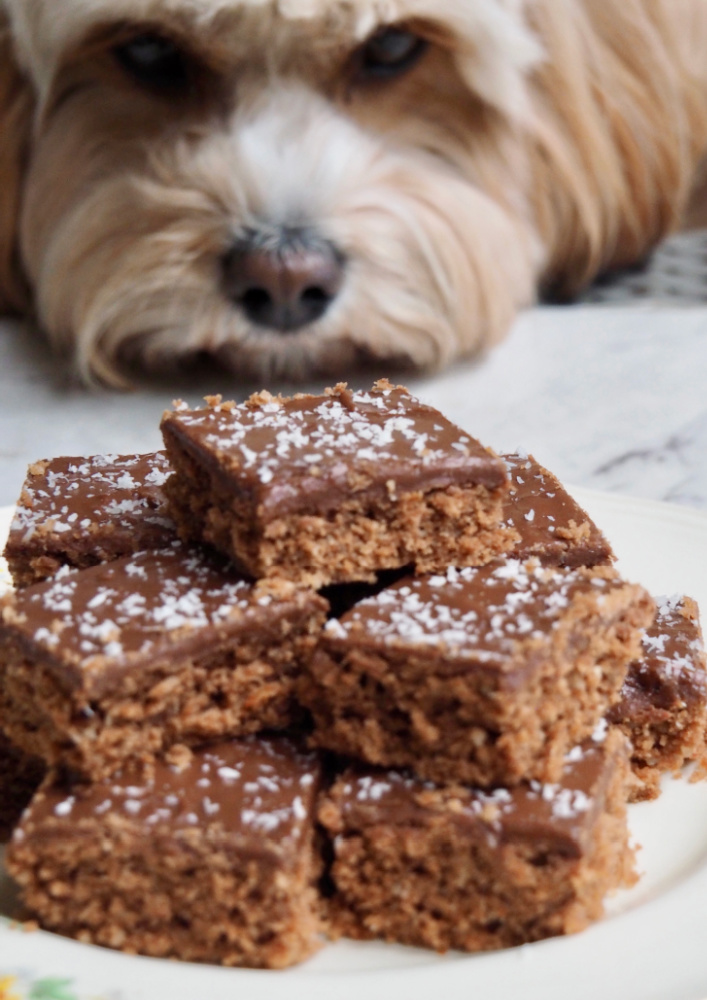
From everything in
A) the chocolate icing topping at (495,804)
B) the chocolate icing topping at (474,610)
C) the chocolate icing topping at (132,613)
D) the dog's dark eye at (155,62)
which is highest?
the dog's dark eye at (155,62)

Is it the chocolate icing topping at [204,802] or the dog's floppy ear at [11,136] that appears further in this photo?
the dog's floppy ear at [11,136]

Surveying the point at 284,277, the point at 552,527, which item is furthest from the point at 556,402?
the point at 552,527

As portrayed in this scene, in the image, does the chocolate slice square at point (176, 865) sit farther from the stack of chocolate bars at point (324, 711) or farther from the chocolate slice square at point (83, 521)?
the chocolate slice square at point (83, 521)

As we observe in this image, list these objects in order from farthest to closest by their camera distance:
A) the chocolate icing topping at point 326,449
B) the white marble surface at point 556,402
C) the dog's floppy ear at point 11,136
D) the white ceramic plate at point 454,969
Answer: the dog's floppy ear at point 11,136, the white marble surface at point 556,402, the chocolate icing topping at point 326,449, the white ceramic plate at point 454,969

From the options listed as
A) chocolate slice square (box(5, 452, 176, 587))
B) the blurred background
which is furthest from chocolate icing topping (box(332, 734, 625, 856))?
the blurred background

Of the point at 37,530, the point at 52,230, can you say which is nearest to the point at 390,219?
the point at 52,230

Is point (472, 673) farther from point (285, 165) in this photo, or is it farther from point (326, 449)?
point (285, 165)

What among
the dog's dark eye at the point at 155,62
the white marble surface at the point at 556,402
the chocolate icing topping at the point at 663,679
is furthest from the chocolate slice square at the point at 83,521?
the dog's dark eye at the point at 155,62
